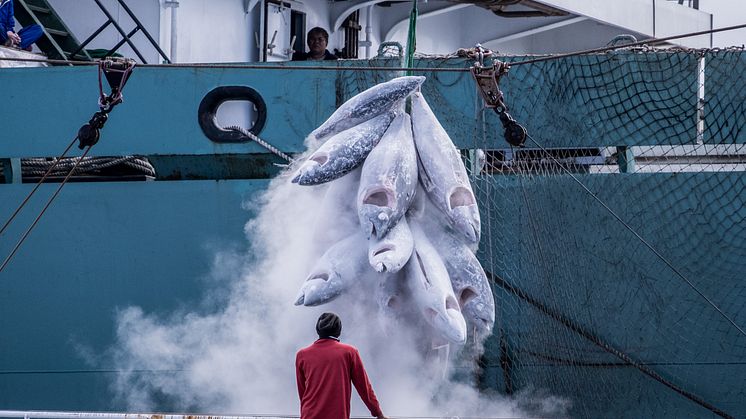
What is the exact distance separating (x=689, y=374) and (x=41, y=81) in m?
5.97

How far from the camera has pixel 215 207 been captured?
10.0 m

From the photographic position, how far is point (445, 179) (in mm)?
6703

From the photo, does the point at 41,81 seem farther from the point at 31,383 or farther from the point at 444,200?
the point at 444,200

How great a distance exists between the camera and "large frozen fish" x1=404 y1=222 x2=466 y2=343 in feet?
20.7

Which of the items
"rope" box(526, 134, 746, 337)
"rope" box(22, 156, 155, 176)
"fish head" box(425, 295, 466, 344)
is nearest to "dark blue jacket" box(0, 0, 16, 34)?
"rope" box(22, 156, 155, 176)

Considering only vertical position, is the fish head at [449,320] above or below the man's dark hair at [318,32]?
below

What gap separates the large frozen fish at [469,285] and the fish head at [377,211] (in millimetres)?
432

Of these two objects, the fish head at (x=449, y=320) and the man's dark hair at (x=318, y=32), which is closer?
the fish head at (x=449, y=320)

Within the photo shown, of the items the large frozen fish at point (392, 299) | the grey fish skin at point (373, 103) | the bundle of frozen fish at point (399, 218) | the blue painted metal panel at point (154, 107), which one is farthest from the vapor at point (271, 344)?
the blue painted metal panel at point (154, 107)

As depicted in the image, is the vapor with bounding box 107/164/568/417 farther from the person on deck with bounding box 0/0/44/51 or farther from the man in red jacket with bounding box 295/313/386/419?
the person on deck with bounding box 0/0/44/51

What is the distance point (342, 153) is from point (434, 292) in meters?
0.95

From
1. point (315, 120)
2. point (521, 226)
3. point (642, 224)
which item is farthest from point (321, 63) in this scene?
point (642, 224)

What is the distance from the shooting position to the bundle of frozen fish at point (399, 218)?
6.45 metres

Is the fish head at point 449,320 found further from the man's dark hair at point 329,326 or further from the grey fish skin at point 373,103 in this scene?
the grey fish skin at point 373,103
